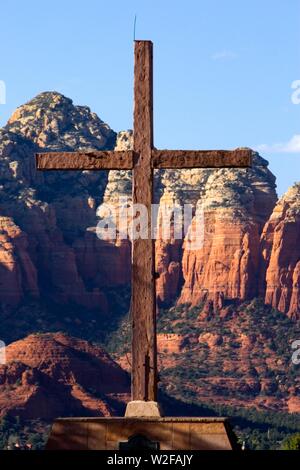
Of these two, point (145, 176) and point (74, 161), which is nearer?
point (145, 176)

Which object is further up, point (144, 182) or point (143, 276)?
point (144, 182)

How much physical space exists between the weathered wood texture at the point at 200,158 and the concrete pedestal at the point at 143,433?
319cm

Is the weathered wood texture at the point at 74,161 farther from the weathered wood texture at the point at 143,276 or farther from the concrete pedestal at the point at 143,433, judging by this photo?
the concrete pedestal at the point at 143,433

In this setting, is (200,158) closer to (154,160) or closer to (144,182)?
(154,160)

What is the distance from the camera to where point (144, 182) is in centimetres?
2220

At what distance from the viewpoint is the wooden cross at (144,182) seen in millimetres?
22062

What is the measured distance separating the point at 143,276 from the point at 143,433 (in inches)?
89.4

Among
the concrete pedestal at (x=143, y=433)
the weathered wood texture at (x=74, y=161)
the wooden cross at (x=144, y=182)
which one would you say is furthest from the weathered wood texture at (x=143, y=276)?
the concrete pedestal at (x=143, y=433)

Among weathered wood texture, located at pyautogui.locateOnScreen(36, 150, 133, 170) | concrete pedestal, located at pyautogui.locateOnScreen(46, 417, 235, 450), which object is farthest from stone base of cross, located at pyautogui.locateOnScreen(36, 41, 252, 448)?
concrete pedestal, located at pyautogui.locateOnScreen(46, 417, 235, 450)

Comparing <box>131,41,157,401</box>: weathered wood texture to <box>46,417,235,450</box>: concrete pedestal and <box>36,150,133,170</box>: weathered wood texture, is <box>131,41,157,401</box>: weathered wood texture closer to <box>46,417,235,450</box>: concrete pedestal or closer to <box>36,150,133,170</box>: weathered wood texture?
<box>36,150,133,170</box>: weathered wood texture

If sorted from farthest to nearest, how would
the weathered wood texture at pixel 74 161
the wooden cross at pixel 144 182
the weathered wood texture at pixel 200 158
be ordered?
the weathered wood texture at pixel 74 161 < the weathered wood texture at pixel 200 158 < the wooden cross at pixel 144 182

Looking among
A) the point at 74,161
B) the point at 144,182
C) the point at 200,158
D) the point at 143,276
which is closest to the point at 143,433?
the point at 143,276
